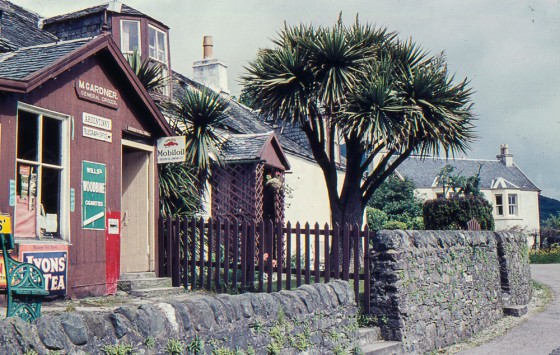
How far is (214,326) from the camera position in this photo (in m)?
5.24

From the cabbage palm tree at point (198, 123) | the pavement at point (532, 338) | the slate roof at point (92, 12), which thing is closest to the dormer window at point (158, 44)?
the slate roof at point (92, 12)

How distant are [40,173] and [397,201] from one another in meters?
32.8

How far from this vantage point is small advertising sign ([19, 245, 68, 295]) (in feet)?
27.1

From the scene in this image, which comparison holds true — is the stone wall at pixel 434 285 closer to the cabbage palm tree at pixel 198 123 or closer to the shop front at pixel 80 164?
the shop front at pixel 80 164

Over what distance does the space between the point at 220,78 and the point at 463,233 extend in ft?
48.3

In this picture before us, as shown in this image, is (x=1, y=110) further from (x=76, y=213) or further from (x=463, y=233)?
(x=463, y=233)

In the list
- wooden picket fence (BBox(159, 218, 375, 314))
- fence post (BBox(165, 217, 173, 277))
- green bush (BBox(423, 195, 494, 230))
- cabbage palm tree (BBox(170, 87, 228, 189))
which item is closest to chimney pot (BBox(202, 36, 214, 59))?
green bush (BBox(423, 195, 494, 230))

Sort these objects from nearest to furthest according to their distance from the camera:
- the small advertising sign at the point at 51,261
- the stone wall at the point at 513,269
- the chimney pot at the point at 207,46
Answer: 1. the small advertising sign at the point at 51,261
2. the stone wall at the point at 513,269
3. the chimney pot at the point at 207,46

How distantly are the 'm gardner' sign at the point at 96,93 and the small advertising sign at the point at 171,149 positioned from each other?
1226 mm

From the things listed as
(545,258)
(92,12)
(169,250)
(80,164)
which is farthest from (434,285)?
(545,258)

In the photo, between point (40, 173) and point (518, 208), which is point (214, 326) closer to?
point (40, 173)

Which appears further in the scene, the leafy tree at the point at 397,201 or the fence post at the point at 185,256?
the leafy tree at the point at 397,201

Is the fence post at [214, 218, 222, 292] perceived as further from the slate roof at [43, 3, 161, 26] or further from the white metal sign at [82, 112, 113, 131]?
the slate roof at [43, 3, 161, 26]

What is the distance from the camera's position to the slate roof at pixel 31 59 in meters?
8.55
